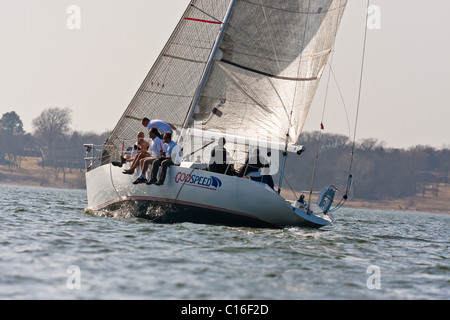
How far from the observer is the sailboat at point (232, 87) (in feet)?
55.2

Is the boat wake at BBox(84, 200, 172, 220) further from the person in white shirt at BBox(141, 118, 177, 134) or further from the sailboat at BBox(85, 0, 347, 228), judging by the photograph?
the person in white shirt at BBox(141, 118, 177, 134)

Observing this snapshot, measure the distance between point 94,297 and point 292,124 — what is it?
1073 centimetres

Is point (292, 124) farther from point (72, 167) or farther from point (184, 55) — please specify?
point (72, 167)

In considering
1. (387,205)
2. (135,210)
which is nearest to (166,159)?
(135,210)

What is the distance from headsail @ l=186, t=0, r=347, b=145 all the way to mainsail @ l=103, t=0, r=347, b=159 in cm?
2

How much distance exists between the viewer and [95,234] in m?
12.9

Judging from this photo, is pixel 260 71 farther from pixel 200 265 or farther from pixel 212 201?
pixel 200 265

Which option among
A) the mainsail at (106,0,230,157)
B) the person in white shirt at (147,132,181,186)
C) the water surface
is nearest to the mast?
the mainsail at (106,0,230,157)

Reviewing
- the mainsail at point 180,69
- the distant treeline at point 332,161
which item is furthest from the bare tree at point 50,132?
the mainsail at point 180,69

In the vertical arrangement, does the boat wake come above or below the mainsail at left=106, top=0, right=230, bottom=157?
below

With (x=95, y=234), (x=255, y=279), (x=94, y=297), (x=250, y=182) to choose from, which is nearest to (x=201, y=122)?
(x=250, y=182)

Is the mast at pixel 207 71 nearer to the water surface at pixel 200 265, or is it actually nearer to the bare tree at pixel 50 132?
the water surface at pixel 200 265

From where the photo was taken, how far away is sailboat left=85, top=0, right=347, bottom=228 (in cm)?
1683
